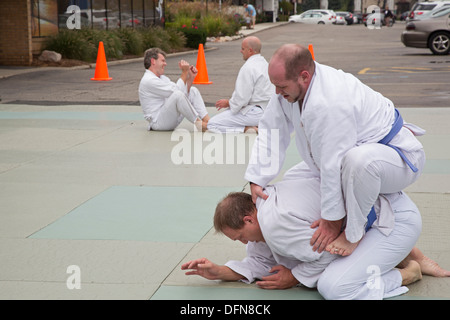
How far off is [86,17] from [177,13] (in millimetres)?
14269

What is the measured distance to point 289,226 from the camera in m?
3.82

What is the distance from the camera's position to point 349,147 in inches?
146

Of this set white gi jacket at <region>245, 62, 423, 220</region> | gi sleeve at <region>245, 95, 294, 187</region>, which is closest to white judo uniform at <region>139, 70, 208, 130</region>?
gi sleeve at <region>245, 95, 294, 187</region>

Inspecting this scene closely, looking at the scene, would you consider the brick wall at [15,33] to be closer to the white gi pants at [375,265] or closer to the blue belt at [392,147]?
the blue belt at [392,147]

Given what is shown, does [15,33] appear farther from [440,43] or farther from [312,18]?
[312,18]

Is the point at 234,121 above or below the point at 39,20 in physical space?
below

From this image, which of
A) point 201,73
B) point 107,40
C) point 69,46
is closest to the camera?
point 201,73

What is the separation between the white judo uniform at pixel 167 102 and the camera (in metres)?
9.54

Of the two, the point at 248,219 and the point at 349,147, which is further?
the point at 248,219

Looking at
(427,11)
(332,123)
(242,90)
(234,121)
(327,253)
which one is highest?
(427,11)

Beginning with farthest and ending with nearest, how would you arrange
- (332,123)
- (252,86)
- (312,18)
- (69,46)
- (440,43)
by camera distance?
(312,18), (440,43), (69,46), (252,86), (332,123)

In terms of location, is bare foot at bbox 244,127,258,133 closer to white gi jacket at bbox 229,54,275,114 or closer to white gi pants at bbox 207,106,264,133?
white gi pants at bbox 207,106,264,133

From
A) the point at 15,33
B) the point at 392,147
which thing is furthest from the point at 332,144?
the point at 15,33

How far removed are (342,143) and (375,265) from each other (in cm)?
72
